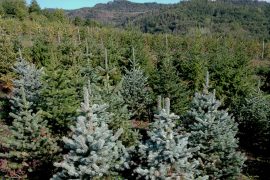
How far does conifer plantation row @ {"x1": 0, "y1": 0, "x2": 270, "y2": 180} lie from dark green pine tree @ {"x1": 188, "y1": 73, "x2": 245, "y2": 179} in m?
0.05

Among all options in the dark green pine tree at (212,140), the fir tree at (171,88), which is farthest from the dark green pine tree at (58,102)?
the fir tree at (171,88)

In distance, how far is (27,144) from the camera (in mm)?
16391

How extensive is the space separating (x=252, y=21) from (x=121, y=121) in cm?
19487

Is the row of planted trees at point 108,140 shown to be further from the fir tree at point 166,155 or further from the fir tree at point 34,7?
the fir tree at point 34,7

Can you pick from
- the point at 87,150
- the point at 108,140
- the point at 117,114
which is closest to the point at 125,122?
the point at 117,114

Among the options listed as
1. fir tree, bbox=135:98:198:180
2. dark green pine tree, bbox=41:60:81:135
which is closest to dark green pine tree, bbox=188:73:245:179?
fir tree, bbox=135:98:198:180

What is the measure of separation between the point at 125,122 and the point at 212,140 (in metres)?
4.82

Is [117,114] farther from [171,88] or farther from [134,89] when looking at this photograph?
[134,89]

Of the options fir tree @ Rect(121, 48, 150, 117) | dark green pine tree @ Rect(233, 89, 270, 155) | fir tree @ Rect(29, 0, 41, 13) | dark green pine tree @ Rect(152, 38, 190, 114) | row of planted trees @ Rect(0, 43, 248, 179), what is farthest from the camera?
fir tree @ Rect(29, 0, 41, 13)

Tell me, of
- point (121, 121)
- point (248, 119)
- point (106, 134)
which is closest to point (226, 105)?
point (248, 119)

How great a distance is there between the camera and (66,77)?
21.3 meters

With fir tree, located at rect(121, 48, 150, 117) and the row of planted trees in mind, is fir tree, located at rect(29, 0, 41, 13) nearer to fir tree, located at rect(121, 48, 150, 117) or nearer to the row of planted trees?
fir tree, located at rect(121, 48, 150, 117)

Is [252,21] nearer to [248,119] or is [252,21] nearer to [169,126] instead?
[248,119]

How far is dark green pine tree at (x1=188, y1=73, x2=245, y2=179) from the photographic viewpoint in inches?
663
